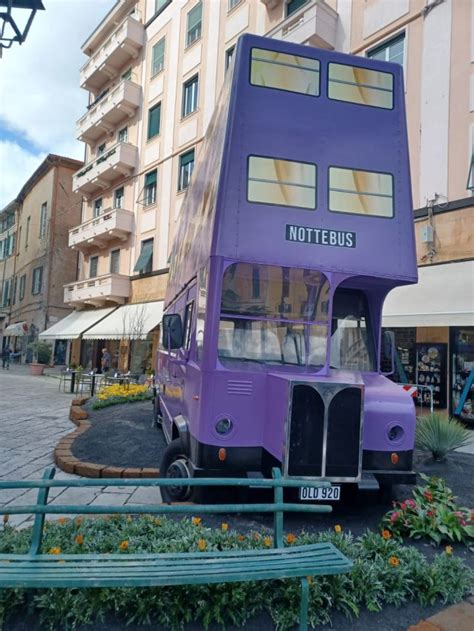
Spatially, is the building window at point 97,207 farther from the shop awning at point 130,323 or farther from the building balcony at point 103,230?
the shop awning at point 130,323

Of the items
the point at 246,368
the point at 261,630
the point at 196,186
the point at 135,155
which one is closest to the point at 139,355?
the point at 135,155

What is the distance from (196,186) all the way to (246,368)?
306 cm

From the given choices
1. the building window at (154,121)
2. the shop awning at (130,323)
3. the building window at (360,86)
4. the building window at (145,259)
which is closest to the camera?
the building window at (360,86)

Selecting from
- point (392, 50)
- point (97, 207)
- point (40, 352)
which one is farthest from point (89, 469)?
point (97, 207)

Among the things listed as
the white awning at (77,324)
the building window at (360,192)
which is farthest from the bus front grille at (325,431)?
the white awning at (77,324)

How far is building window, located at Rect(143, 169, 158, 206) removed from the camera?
79.2 ft

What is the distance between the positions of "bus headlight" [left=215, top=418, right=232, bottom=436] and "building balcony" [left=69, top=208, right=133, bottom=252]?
22205 millimetres

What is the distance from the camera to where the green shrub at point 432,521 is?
13.0 feet

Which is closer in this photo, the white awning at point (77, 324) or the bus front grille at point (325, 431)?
the bus front grille at point (325, 431)

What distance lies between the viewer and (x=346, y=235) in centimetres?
461

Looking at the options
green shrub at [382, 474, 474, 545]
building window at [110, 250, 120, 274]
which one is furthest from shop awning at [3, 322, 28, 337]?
→ green shrub at [382, 474, 474, 545]

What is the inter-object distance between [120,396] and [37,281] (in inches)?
1076

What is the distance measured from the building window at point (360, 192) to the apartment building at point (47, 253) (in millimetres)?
31154

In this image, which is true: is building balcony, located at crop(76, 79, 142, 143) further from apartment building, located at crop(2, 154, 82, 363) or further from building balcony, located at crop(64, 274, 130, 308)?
building balcony, located at crop(64, 274, 130, 308)
